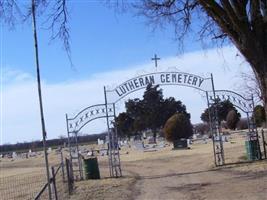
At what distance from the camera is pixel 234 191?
17953 millimetres

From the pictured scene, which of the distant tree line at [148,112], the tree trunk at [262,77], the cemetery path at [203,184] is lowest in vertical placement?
the cemetery path at [203,184]

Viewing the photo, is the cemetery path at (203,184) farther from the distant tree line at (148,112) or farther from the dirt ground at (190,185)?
the distant tree line at (148,112)

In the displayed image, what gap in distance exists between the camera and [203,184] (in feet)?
69.4

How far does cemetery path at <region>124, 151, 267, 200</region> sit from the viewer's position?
57.4 ft

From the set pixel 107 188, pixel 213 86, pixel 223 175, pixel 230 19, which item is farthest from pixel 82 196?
pixel 213 86

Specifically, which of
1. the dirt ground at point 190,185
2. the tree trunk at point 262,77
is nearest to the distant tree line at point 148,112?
the dirt ground at point 190,185

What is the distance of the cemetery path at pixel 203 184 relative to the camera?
1750 cm

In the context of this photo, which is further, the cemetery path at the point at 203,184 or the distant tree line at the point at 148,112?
the distant tree line at the point at 148,112

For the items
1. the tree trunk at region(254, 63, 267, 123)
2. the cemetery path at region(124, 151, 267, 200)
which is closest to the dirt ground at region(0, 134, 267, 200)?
the cemetery path at region(124, 151, 267, 200)

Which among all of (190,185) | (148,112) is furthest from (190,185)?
(148,112)

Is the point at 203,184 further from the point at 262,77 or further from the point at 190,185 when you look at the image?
the point at 262,77

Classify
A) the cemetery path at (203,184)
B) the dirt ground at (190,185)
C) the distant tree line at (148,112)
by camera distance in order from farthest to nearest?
the distant tree line at (148,112) → the dirt ground at (190,185) → the cemetery path at (203,184)

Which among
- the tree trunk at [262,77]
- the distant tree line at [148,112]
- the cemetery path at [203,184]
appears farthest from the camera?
the distant tree line at [148,112]

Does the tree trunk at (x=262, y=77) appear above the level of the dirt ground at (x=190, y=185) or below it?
above
